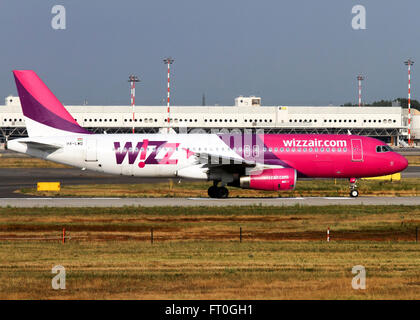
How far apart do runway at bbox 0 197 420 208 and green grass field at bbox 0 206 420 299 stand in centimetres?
229

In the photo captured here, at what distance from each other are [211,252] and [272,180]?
1731 cm

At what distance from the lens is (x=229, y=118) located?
145 metres

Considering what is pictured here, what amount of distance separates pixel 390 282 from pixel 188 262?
697 cm

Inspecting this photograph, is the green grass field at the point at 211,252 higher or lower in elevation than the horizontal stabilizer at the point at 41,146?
lower

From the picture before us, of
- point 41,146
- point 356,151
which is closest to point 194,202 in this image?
point 41,146

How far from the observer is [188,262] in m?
22.7

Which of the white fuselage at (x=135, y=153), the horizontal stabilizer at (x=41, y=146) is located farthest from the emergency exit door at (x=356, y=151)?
the horizontal stabilizer at (x=41, y=146)

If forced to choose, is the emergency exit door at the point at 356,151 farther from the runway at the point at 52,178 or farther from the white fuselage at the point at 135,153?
the runway at the point at 52,178

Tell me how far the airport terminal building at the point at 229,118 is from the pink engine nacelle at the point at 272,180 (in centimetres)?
9932

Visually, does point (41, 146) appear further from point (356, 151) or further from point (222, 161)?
point (356, 151)

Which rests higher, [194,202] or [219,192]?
[219,192]

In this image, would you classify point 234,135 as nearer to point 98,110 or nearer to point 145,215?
point 145,215

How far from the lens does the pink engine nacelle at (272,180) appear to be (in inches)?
1641

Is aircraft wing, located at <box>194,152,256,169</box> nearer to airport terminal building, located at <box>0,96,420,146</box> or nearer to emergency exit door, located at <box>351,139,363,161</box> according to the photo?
emergency exit door, located at <box>351,139,363,161</box>
